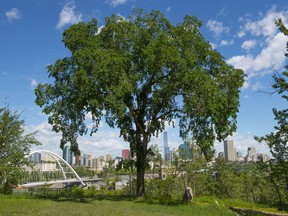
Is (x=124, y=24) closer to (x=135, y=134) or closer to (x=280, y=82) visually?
(x=135, y=134)

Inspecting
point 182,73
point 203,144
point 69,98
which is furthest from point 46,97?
point 203,144

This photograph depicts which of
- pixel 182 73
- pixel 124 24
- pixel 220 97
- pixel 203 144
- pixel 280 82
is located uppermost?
pixel 124 24

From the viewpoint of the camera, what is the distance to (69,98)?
75.1 ft

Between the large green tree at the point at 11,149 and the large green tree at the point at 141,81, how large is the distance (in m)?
2.94

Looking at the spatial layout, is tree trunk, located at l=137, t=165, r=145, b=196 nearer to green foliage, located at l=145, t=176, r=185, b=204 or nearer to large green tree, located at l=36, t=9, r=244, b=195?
large green tree, located at l=36, t=9, r=244, b=195

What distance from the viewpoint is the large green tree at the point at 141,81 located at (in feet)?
69.9

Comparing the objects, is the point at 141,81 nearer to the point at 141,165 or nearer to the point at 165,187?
the point at 141,165

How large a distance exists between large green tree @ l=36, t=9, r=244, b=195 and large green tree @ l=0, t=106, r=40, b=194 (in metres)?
2.94

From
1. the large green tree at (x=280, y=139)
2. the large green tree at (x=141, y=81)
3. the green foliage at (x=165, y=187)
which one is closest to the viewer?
the large green tree at (x=280, y=139)

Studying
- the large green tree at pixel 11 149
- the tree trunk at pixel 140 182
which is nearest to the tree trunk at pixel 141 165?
the tree trunk at pixel 140 182

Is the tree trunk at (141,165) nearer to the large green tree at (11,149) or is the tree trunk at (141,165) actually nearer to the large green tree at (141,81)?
the large green tree at (141,81)

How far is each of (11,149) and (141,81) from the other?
1088 centimetres

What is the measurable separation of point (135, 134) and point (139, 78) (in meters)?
4.99

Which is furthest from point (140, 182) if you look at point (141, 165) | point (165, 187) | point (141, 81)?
point (165, 187)
